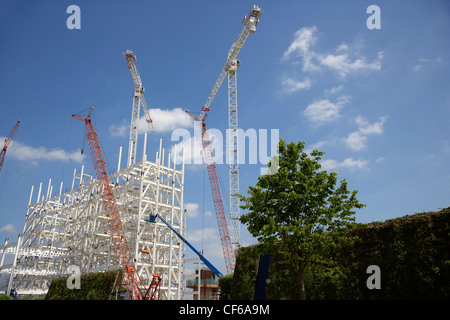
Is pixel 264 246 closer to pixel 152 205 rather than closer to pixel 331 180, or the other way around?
pixel 331 180

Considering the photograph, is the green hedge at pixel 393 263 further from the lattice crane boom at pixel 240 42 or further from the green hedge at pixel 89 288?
the lattice crane boom at pixel 240 42

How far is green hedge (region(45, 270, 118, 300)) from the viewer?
111 ft

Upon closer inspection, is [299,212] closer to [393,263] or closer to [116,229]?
[393,263]

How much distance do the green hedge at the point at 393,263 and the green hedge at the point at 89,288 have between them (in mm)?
18535

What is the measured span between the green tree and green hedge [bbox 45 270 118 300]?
20196 millimetres

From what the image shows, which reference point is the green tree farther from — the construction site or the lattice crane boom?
the lattice crane boom

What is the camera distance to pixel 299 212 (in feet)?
65.0

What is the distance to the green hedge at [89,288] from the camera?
33969 millimetres

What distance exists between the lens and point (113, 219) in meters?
45.7

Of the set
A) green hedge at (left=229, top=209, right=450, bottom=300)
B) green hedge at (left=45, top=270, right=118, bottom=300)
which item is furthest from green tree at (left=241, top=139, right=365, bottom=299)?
green hedge at (left=45, top=270, right=118, bottom=300)

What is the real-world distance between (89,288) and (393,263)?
3044 centimetres
